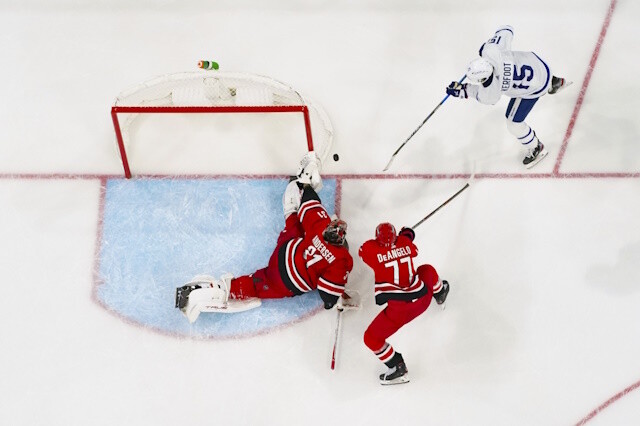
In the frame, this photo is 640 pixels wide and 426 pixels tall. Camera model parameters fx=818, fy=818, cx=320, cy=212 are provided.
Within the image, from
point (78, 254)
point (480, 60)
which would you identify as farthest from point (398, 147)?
point (78, 254)

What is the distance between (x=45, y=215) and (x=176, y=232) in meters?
0.80

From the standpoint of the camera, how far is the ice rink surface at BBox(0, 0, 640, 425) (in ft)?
15.0

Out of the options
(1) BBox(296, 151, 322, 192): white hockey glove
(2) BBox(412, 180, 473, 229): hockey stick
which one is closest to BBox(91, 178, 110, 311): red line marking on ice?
(1) BBox(296, 151, 322, 192): white hockey glove

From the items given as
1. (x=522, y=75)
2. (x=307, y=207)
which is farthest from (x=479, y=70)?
(x=307, y=207)

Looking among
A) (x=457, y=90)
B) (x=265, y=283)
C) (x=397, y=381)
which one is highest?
(x=457, y=90)

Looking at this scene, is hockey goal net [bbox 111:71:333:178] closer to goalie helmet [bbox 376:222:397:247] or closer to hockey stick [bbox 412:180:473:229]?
hockey stick [bbox 412:180:473:229]

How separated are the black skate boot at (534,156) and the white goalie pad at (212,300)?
184 cm

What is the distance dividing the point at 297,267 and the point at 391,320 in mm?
580

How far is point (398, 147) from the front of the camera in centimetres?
508

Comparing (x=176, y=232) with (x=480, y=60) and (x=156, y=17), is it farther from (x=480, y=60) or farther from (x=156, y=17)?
(x=480, y=60)

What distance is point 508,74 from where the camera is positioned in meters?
4.43

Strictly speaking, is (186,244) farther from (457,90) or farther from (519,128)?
(519,128)

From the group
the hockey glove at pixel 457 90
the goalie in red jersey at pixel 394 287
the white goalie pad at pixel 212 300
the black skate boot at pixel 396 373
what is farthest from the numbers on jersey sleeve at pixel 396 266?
the hockey glove at pixel 457 90

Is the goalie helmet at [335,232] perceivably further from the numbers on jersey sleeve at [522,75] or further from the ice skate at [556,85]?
the ice skate at [556,85]
